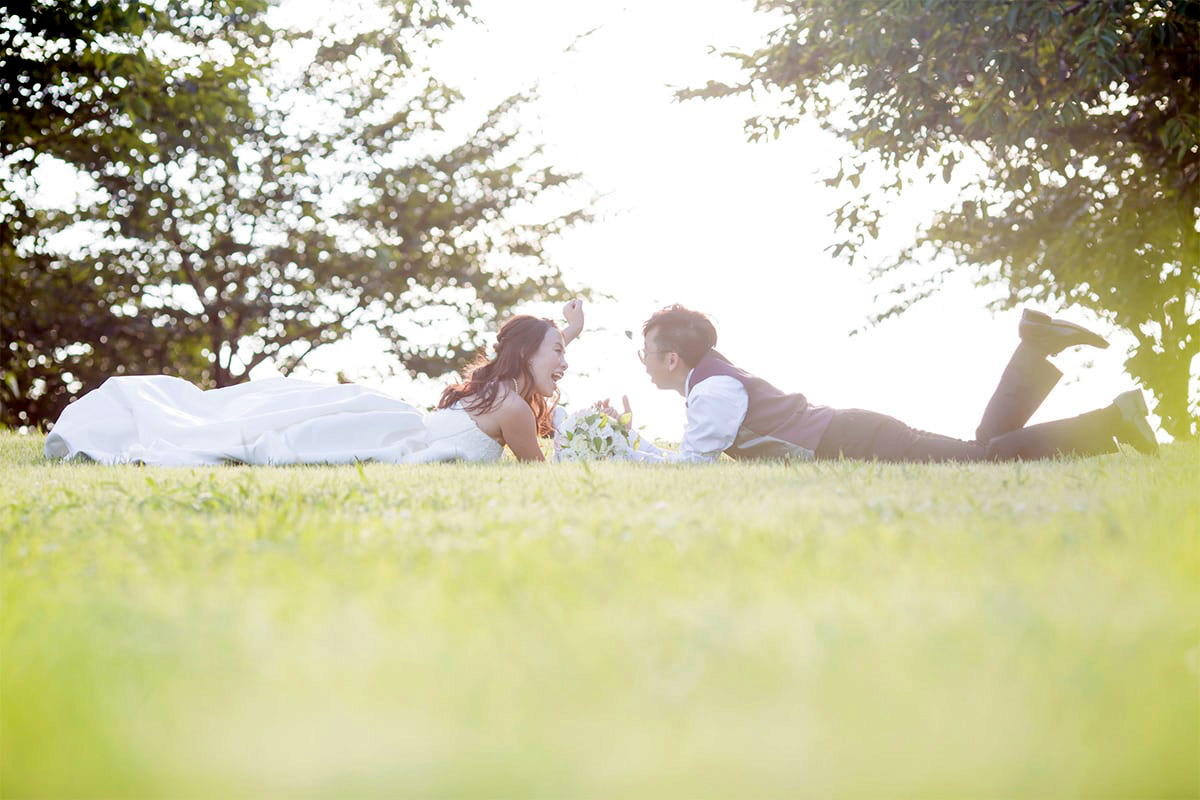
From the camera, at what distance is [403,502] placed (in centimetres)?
459

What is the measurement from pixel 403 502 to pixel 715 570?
205 cm

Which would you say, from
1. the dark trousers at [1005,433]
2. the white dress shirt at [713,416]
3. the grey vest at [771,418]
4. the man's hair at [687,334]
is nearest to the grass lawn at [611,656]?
the white dress shirt at [713,416]

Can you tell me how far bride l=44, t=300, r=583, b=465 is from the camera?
870 cm

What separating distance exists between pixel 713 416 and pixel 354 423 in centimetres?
323

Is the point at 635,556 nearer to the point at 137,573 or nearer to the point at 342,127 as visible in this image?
the point at 137,573

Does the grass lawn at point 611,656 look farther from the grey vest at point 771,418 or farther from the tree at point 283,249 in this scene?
the tree at point 283,249

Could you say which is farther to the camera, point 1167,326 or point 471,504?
point 1167,326

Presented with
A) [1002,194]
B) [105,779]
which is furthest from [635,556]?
A: [1002,194]

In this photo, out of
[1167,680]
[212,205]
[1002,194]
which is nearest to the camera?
[1167,680]

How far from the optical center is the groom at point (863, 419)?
7.67 meters

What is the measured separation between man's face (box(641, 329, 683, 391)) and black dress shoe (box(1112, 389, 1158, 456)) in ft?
10.6

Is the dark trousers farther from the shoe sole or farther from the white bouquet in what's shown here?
the white bouquet

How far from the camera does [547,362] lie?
8.83 meters

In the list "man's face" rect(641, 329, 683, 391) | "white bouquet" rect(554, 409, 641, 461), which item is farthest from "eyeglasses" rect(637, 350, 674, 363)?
"white bouquet" rect(554, 409, 641, 461)
